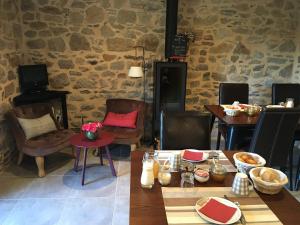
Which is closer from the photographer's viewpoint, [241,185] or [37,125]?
[241,185]

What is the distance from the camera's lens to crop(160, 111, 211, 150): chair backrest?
2.18 meters

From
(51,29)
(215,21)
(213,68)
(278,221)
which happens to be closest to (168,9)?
(215,21)

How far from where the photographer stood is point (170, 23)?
11.9 feet

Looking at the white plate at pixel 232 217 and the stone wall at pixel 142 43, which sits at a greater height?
the stone wall at pixel 142 43

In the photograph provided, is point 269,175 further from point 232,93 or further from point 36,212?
point 232,93

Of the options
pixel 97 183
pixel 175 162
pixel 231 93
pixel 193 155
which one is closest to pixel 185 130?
pixel 193 155

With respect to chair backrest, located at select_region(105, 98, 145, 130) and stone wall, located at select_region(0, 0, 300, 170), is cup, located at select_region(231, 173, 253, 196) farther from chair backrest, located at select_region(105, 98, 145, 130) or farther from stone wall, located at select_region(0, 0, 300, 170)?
stone wall, located at select_region(0, 0, 300, 170)

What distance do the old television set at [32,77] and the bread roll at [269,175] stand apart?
3210mm

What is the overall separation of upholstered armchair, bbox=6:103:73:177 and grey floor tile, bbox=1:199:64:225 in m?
0.52

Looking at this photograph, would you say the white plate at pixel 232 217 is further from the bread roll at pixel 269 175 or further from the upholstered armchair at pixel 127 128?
the upholstered armchair at pixel 127 128

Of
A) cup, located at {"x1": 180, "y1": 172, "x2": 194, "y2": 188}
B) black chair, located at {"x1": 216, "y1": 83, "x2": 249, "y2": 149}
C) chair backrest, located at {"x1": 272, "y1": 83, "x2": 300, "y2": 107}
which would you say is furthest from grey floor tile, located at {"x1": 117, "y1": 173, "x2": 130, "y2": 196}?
chair backrest, located at {"x1": 272, "y1": 83, "x2": 300, "y2": 107}

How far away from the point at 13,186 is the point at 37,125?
2.47ft

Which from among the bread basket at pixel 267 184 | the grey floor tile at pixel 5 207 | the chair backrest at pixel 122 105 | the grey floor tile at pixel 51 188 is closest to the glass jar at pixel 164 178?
the bread basket at pixel 267 184

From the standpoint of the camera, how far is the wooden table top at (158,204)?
1.18m
